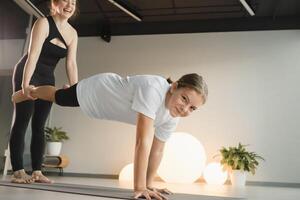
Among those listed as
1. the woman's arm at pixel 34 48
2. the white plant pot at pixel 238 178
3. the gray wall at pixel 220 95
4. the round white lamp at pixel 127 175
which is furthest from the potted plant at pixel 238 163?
the woman's arm at pixel 34 48

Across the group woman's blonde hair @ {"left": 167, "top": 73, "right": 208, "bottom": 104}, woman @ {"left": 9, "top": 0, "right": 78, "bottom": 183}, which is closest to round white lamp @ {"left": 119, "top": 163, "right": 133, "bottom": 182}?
woman @ {"left": 9, "top": 0, "right": 78, "bottom": 183}

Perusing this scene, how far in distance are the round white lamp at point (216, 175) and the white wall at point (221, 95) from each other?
1.64 ft

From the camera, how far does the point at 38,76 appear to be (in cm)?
235

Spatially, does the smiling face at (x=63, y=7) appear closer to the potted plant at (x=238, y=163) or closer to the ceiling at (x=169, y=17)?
the ceiling at (x=169, y=17)

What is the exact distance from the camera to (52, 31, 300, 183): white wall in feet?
15.6

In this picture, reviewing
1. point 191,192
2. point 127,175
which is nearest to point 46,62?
point 191,192

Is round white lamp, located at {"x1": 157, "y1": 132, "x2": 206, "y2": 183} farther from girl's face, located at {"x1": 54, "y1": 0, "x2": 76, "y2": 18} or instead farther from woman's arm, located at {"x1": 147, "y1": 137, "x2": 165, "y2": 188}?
girl's face, located at {"x1": 54, "y1": 0, "x2": 76, "y2": 18}

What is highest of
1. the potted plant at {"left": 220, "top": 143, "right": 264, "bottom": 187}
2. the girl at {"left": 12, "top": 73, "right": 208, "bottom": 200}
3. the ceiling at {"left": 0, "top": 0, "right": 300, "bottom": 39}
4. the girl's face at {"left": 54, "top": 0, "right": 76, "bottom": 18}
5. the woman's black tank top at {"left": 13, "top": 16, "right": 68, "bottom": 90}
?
the ceiling at {"left": 0, "top": 0, "right": 300, "bottom": 39}

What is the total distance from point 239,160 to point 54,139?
8.66 feet

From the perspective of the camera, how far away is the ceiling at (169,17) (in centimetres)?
481

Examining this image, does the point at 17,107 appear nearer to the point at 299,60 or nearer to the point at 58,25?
the point at 58,25

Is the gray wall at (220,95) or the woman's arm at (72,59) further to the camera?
the gray wall at (220,95)

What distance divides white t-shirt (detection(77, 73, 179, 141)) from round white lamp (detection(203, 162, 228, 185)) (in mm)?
2469

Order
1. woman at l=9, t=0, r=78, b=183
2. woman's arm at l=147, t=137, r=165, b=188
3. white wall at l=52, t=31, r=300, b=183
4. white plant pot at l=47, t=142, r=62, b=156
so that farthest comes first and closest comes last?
white plant pot at l=47, t=142, r=62, b=156, white wall at l=52, t=31, r=300, b=183, woman at l=9, t=0, r=78, b=183, woman's arm at l=147, t=137, r=165, b=188
